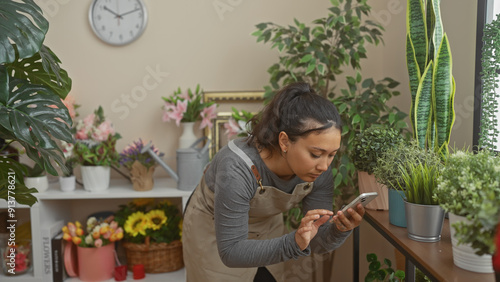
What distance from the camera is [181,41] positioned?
8.35 ft

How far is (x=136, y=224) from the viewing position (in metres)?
2.33

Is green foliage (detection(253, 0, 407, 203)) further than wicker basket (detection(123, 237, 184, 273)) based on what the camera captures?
No

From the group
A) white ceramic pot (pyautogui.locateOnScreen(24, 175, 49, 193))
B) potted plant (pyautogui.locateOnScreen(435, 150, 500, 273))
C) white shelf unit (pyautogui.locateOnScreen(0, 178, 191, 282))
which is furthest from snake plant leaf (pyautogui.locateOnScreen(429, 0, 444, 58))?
white ceramic pot (pyautogui.locateOnScreen(24, 175, 49, 193))

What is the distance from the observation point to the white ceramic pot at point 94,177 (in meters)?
2.25

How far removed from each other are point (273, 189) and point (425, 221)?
18.8 inches

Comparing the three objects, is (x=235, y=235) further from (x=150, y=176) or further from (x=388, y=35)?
(x=388, y=35)

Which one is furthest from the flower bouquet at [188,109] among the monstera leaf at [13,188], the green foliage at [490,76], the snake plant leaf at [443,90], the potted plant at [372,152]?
the green foliage at [490,76]

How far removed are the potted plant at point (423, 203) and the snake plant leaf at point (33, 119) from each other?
1048 millimetres

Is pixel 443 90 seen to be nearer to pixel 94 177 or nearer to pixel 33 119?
pixel 33 119

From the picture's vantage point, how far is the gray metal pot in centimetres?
116

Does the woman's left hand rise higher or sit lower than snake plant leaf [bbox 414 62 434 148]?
lower

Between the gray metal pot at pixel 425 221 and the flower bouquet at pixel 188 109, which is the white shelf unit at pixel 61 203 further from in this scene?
the gray metal pot at pixel 425 221

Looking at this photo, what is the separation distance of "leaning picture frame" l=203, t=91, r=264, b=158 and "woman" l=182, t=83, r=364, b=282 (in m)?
0.90

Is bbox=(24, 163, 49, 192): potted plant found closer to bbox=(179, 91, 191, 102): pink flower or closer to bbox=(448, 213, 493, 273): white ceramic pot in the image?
bbox=(179, 91, 191, 102): pink flower
